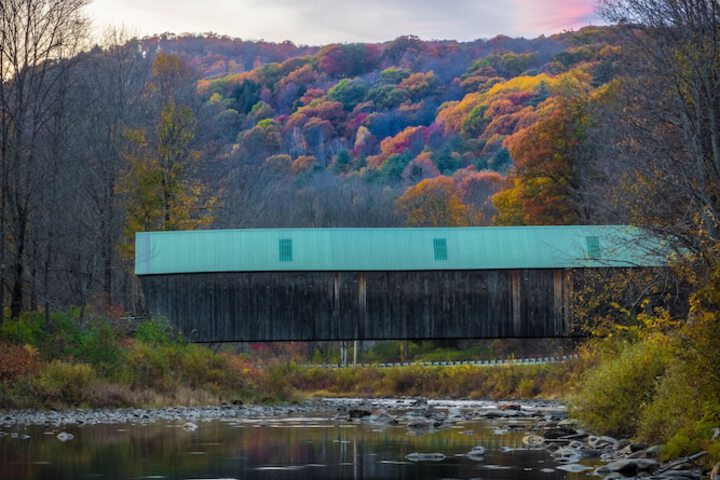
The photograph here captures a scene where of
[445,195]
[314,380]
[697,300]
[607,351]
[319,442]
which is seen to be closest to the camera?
[697,300]

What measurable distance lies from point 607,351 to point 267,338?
1379cm

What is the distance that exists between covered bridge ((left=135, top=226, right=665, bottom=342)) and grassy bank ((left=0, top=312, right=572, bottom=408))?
1562 millimetres

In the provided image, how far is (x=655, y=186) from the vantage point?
22.2 metres

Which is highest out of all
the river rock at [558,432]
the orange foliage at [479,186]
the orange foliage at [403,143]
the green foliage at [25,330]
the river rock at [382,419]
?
the orange foliage at [403,143]

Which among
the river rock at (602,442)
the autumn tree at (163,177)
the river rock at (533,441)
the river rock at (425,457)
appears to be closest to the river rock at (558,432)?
the river rock at (533,441)

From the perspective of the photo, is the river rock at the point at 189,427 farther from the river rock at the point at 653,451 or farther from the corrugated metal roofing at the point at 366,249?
the corrugated metal roofing at the point at 366,249

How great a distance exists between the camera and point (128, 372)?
28.7m

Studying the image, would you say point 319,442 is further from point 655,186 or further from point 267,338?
point 267,338

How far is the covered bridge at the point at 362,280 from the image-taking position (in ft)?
109

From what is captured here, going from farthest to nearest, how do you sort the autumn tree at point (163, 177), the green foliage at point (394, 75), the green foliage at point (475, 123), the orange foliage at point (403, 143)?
1. the green foliage at point (394, 75)
2. the orange foliage at point (403, 143)
3. the green foliage at point (475, 123)
4. the autumn tree at point (163, 177)

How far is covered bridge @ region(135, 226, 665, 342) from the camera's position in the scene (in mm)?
33094

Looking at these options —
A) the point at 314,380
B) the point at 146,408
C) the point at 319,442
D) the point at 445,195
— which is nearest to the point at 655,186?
the point at 319,442

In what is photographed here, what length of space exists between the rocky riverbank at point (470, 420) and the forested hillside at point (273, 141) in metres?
5.41

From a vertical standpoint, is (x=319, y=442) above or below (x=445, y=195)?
below
